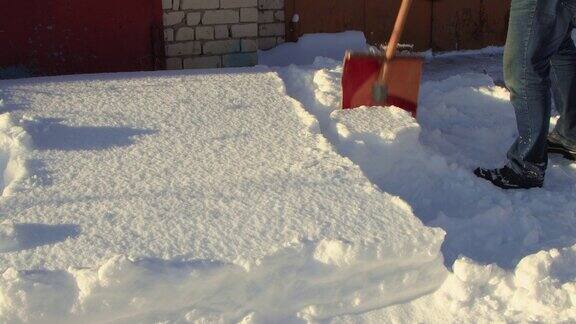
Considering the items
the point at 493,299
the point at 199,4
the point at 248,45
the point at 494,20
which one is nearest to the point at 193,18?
the point at 199,4

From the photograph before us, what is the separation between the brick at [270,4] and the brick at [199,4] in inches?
20.7

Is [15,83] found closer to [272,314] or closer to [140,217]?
[140,217]

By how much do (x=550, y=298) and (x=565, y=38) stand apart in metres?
1.72

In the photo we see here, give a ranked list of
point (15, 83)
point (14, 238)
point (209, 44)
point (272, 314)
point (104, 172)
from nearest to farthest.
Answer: point (272, 314) < point (14, 238) < point (104, 172) < point (15, 83) < point (209, 44)

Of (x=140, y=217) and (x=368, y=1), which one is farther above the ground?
(x=368, y=1)

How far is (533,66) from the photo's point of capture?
3527 mm

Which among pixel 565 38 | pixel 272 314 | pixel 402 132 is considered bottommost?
pixel 272 314

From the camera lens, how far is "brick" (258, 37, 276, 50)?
5.84 metres

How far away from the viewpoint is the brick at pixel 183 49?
537 centimetres

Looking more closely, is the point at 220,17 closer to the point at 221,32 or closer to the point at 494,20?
the point at 221,32

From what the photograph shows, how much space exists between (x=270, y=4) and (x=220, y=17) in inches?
23.0

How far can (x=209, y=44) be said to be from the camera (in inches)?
213

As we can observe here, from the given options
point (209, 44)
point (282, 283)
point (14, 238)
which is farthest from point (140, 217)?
point (209, 44)

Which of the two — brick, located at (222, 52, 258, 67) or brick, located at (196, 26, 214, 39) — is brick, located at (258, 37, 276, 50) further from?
brick, located at (196, 26, 214, 39)
